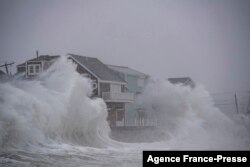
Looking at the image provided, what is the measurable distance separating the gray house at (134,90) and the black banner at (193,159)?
10521mm

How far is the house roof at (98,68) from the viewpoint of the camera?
16.4 m

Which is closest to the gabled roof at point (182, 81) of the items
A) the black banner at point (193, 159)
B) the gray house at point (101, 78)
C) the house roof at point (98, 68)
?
the gray house at point (101, 78)

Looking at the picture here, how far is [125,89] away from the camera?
2002 cm

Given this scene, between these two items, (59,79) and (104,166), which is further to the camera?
(59,79)

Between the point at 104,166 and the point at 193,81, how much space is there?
1007 centimetres

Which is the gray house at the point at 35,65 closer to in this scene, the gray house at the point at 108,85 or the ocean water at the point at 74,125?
the ocean water at the point at 74,125

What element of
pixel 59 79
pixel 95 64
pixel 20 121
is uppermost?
pixel 95 64

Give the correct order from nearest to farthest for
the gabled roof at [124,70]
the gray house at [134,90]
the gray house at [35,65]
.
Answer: the gray house at [35,65] < the gray house at [134,90] < the gabled roof at [124,70]

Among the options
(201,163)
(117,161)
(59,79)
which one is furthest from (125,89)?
(201,163)

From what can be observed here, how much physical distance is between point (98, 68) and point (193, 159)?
10042mm

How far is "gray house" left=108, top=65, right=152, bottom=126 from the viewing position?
19.4m

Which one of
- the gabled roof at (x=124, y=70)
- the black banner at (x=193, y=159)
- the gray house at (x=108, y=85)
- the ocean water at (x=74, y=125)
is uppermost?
the gabled roof at (x=124, y=70)

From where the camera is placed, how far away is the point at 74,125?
1190 cm

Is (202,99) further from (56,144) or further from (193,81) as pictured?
(56,144)
